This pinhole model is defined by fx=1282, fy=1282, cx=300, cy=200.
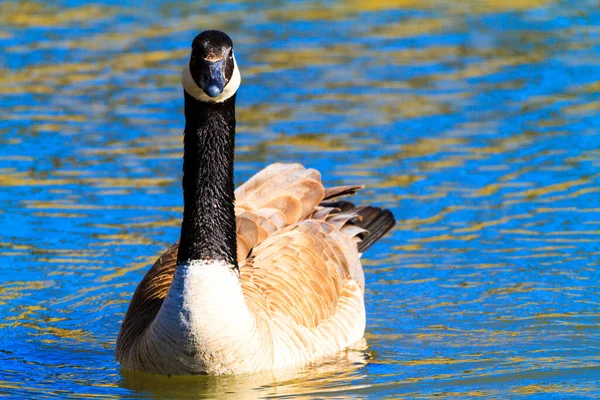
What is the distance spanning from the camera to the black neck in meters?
8.52

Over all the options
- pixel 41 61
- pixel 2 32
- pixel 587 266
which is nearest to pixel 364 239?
pixel 587 266

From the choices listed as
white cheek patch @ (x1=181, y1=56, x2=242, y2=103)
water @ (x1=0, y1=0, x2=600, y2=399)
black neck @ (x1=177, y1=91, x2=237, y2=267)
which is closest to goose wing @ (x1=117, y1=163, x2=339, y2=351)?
water @ (x1=0, y1=0, x2=600, y2=399)

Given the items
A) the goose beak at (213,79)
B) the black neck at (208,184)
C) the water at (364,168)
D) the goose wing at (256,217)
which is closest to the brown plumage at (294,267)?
the goose wing at (256,217)

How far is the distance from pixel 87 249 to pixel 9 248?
0.73 m

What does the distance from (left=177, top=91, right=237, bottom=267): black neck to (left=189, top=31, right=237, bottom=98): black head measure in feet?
1.09

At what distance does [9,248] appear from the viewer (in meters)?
12.1

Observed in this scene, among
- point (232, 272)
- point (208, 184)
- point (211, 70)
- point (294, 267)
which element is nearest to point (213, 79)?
point (211, 70)

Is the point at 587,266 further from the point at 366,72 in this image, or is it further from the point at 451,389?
the point at 366,72

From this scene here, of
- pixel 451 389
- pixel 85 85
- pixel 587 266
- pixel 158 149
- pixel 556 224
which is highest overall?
pixel 85 85

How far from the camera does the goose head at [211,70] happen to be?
8055 mm

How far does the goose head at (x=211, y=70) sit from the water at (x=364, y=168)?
77.0 inches

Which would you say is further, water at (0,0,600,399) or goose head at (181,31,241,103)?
water at (0,0,600,399)

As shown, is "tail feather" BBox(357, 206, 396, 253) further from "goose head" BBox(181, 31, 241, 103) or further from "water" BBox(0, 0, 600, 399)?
"goose head" BBox(181, 31, 241, 103)

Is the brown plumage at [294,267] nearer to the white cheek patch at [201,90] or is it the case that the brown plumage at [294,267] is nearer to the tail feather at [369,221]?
the tail feather at [369,221]
